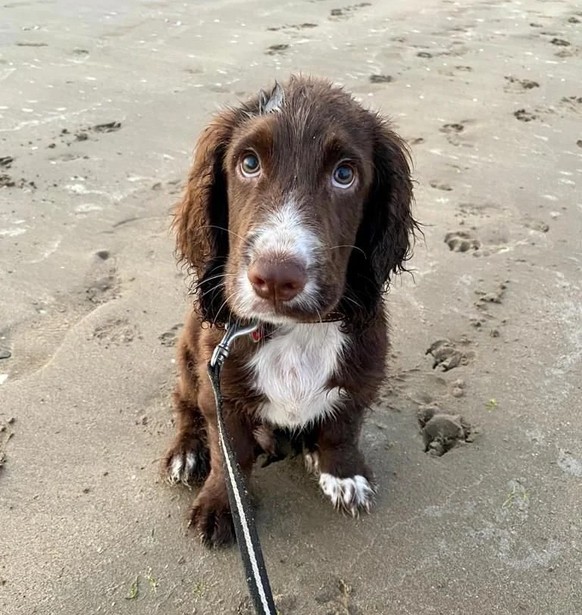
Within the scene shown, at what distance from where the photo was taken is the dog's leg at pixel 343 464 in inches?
115

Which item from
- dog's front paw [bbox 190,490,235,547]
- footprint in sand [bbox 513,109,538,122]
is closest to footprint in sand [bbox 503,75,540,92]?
footprint in sand [bbox 513,109,538,122]

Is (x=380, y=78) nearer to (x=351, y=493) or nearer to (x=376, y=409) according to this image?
(x=376, y=409)

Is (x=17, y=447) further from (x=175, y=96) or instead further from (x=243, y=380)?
(x=175, y=96)

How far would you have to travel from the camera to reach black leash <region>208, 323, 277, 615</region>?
203cm

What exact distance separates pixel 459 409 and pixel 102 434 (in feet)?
5.60

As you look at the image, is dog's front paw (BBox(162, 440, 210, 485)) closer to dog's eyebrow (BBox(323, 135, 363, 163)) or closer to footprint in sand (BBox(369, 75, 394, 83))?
dog's eyebrow (BBox(323, 135, 363, 163))

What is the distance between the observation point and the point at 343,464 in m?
3.03

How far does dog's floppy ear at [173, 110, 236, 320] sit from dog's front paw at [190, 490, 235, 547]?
0.77 m

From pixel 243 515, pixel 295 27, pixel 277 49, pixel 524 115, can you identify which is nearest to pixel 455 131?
pixel 524 115

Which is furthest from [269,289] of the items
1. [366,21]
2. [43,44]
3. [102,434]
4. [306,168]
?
[366,21]

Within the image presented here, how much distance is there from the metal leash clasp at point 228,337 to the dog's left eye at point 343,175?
0.59 m

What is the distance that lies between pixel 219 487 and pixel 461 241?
253 cm

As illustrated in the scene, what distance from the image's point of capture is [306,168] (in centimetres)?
238

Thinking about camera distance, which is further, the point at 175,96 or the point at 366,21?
the point at 366,21
